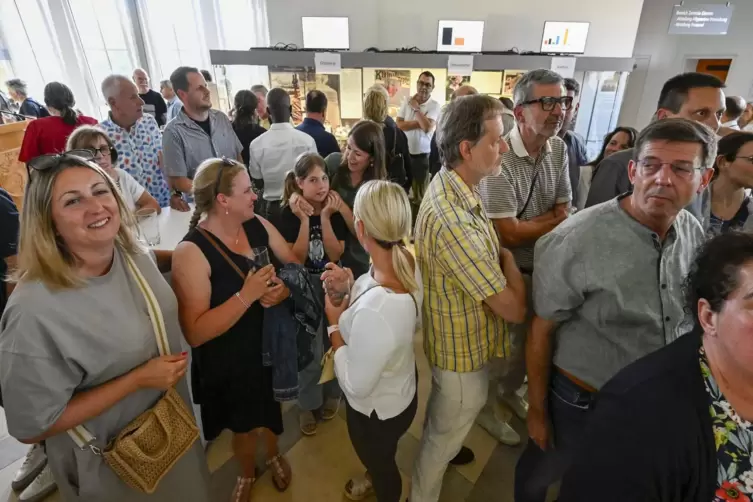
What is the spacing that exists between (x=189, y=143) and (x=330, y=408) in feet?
7.47

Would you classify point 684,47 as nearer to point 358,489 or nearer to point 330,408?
point 330,408

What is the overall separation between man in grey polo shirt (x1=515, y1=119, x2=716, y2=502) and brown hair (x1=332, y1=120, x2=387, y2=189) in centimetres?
125

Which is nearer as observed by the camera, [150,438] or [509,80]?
[150,438]

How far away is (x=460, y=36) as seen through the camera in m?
7.72

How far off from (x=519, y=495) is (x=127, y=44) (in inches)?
306

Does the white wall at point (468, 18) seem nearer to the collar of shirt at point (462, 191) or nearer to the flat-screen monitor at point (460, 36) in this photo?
the flat-screen monitor at point (460, 36)

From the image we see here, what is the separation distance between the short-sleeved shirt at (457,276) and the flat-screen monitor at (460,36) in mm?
7573

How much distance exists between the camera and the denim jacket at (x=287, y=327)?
161 cm

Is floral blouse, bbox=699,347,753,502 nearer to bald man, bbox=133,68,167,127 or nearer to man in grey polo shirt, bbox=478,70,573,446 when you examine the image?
man in grey polo shirt, bbox=478,70,573,446

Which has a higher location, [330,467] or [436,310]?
[436,310]

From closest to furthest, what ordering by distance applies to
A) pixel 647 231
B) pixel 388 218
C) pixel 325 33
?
1. pixel 647 231
2. pixel 388 218
3. pixel 325 33

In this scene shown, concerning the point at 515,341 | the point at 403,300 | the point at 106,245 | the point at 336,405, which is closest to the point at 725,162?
the point at 515,341

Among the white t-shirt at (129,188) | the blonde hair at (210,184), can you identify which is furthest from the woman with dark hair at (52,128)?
the blonde hair at (210,184)

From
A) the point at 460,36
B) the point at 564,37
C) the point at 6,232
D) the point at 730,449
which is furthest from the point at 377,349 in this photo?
the point at 564,37
